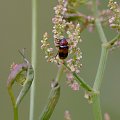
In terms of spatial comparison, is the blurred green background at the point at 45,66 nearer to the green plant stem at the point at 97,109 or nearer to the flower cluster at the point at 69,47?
the green plant stem at the point at 97,109

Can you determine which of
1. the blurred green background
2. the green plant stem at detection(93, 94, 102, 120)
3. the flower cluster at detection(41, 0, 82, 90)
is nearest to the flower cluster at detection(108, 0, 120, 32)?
the flower cluster at detection(41, 0, 82, 90)

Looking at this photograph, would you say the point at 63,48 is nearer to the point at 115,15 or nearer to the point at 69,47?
the point at 69,47

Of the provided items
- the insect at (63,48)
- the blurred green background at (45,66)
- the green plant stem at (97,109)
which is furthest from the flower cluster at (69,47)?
the blurred green background at (45,66)

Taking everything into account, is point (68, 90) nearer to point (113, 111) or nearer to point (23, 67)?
point (113, 111)

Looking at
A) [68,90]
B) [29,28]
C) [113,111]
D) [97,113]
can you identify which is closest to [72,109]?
[68,90]

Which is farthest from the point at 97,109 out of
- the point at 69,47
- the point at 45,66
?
the point at 45,66

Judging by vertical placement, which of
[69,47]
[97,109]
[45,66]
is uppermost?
[69,47]

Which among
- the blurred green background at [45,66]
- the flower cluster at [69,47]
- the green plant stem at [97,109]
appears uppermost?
the flower cluster at [69,47]

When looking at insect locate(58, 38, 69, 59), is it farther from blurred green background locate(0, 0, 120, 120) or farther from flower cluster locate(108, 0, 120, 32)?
blurred green background locate(0, 0, 120, 120)
